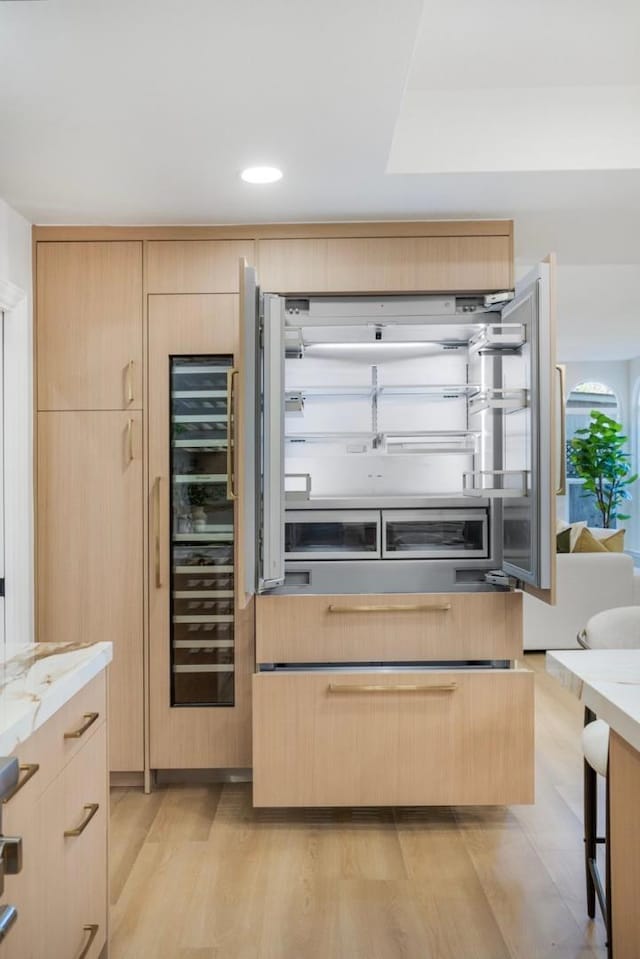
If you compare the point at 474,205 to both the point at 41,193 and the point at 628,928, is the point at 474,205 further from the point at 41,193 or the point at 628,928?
the point at 628,928

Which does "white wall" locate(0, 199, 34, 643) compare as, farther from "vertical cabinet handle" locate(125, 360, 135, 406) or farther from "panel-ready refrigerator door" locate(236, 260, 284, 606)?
"panel-ready refrigerator door" locate(236, 260, 284, 606)

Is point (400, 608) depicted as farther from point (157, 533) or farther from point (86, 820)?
point (86, 820)

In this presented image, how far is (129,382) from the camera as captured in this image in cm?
314

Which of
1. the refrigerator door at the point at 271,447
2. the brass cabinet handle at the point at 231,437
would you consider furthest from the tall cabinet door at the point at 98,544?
the refrigerator door at the point at 271,447

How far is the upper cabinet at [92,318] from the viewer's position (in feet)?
10.4

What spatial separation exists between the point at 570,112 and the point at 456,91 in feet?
1.33

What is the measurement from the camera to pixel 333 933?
2158mm

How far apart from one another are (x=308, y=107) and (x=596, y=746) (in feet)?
6.40

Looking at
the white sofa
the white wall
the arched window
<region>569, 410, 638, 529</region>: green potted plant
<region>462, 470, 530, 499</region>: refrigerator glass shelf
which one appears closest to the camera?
<region>462, 470, 530, 499</region>: refrigerator glass shelf

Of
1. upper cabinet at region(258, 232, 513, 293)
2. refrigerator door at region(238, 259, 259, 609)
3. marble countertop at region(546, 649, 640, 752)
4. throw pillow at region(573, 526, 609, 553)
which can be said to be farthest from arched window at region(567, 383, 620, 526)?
marble countertop at region(546, 649, 640, 752)

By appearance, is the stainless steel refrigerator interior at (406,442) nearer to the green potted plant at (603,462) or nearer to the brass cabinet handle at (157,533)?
the brass cabinet handle at (157,533)

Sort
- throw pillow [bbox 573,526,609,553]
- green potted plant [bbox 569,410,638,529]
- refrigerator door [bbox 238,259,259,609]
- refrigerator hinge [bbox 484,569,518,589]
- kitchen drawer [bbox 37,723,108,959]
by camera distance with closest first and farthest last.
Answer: kitchen drawer [bbox 37,723,108,959], refrigerator door [bbox 238,259,259,609], refrigerator hinge [bbox 484,569,518,589], throw pillow [bbox 573,526,609,553], green potted plant [bbox 569,410,638,529]

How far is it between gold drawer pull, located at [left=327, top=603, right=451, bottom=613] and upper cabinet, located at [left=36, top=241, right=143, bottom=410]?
1184mm

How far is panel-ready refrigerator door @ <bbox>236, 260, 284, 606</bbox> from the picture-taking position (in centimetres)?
254
